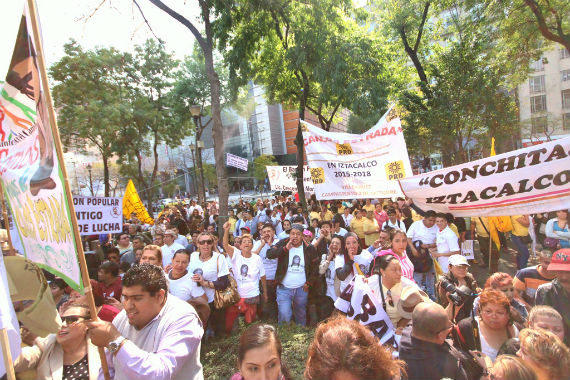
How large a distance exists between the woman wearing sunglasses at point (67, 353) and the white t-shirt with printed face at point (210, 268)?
87.9 inches

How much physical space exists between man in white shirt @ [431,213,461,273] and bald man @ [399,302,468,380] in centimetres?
354

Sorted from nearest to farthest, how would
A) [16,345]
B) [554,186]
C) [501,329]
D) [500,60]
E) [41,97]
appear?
1. [16,345]
2. [41,97]
3. [501,329]
4. [554,186]
5. [500,60]

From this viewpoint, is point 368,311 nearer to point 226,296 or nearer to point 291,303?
point 226,296

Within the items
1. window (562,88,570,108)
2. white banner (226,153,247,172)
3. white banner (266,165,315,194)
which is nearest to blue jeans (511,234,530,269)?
white banner (226,153,247,172)

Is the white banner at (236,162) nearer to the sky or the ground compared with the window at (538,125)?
nearer to the ground

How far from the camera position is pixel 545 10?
11.1 metres

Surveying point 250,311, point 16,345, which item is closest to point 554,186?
point 250,311

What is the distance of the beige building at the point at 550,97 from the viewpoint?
37406mm

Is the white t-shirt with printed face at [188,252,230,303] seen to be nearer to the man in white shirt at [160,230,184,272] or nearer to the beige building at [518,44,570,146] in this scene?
the man in white shirt at [160,230,184,272]

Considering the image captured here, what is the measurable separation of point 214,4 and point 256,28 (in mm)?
2668

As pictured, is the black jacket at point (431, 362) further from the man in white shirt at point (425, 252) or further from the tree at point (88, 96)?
the tree at point (88, 96)

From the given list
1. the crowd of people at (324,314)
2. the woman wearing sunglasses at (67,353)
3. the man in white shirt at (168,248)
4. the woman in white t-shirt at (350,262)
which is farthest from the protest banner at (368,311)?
the man in white shirt at (168,248)

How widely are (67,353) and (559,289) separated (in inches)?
165

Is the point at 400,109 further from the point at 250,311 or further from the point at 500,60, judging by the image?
the point at 250,311
